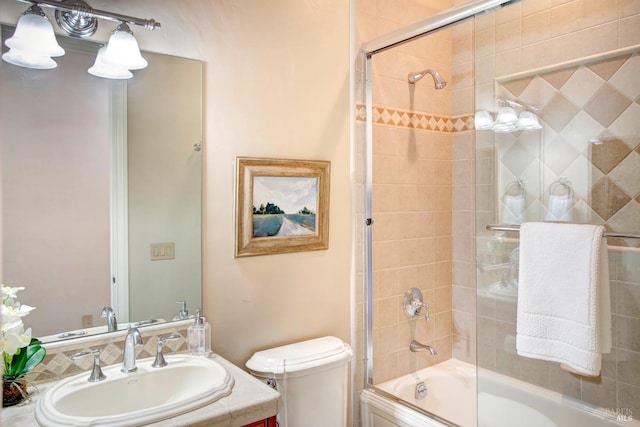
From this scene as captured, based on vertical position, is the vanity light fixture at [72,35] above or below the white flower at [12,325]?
above

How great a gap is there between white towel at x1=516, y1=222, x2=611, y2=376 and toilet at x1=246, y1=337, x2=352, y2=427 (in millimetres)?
727

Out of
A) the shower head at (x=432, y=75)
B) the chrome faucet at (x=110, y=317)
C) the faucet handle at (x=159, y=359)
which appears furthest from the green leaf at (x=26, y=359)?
the shower head at (x=432, y=75)

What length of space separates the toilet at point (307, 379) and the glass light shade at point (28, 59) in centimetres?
123

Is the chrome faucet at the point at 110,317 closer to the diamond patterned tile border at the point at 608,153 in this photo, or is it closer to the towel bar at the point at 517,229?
the towel bar at the point at 517,229

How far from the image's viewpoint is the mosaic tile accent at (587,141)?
64.8 inches

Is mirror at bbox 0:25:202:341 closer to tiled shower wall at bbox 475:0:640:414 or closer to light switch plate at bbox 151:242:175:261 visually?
light switch plate at bbox 151:242:175:261

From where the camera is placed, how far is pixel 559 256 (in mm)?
1641

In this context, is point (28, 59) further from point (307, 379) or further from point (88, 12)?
point (307, 379)

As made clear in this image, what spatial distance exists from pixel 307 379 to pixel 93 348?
76 cm

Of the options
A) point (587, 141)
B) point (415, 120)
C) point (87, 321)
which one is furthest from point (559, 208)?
point (87, 321)

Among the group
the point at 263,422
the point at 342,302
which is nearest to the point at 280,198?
the point at 342,302

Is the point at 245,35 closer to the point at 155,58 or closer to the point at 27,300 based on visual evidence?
the point at 155,58

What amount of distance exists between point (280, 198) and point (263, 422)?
89cm

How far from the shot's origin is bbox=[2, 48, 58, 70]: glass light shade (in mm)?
1382
